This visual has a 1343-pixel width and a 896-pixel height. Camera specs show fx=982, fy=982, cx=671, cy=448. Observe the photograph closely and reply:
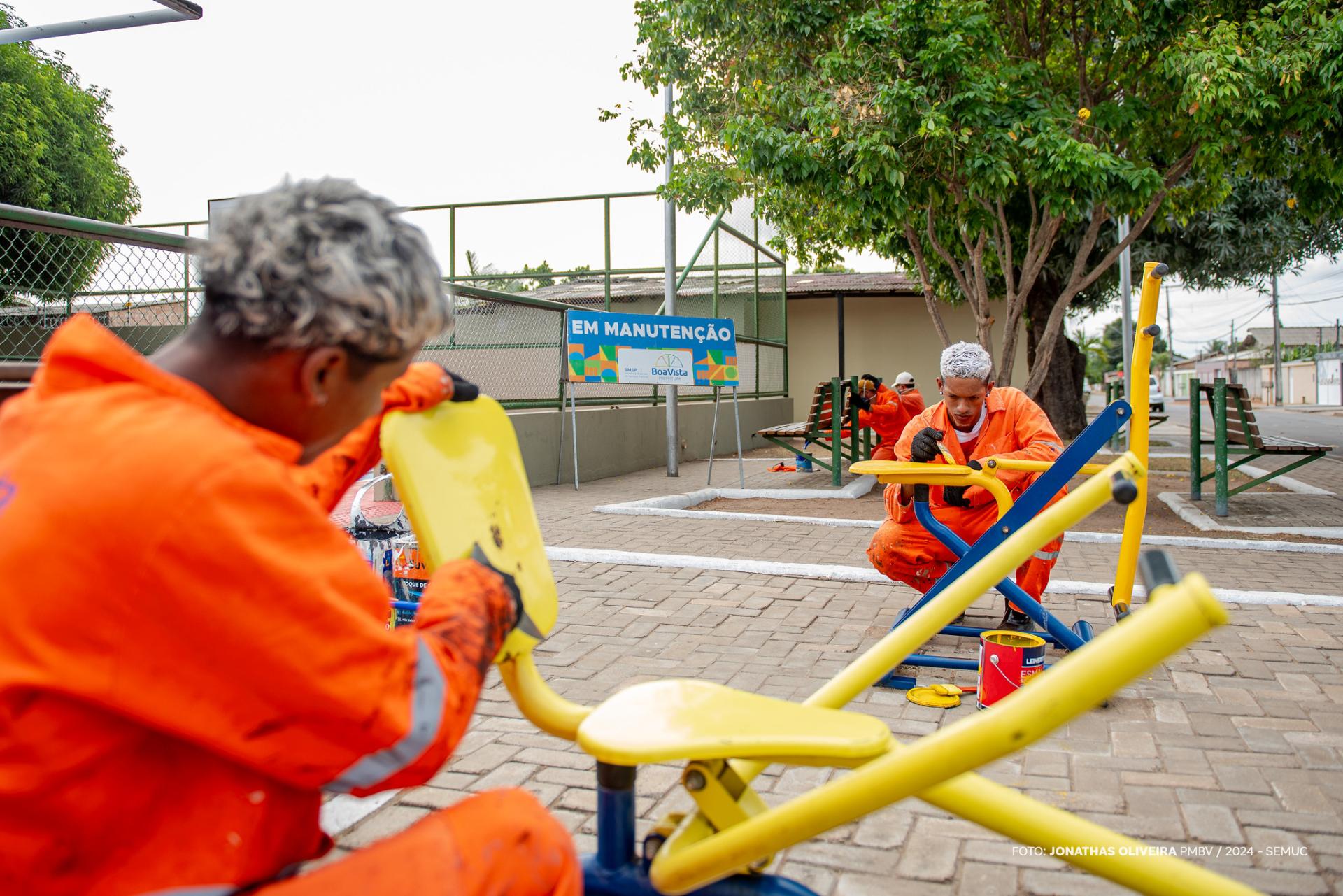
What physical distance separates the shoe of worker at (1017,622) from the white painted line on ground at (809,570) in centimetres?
80

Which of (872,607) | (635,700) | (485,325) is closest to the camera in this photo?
(635,700)

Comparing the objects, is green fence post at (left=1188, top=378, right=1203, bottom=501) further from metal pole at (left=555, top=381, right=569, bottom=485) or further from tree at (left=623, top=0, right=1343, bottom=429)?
metal pole at (left=555, top=381, right=569, bottom=485)

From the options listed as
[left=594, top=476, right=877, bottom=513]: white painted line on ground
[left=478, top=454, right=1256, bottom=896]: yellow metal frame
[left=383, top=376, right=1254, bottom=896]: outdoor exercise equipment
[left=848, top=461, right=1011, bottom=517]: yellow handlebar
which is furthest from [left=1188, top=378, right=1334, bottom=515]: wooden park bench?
[left=478, top=454, right=1256, bottom=896]: yellow metal frame

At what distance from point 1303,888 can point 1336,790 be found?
2.23ft

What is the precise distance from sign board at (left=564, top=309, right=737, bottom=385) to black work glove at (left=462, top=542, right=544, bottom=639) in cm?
860

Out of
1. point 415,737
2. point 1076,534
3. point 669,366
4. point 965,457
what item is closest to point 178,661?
point 415,737

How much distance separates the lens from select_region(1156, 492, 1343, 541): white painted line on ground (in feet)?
22.9

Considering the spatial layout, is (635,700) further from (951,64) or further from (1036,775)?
(951,64)

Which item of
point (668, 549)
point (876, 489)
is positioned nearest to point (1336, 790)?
point (668, 549)

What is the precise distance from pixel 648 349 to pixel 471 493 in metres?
9.25

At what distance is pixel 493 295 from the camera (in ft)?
30.7

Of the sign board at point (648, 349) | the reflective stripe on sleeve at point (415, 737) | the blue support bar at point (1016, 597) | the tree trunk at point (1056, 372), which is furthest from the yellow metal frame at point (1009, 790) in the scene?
the tree trunk at point (1056, 372)

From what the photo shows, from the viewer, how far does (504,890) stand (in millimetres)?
1122

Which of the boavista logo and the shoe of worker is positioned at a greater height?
the boavista logo
